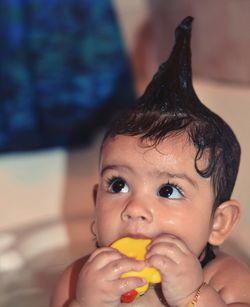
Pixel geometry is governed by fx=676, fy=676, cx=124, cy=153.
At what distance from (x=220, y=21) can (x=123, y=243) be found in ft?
3.50

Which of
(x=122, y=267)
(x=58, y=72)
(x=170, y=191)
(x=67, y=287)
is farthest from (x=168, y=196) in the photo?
(x=58, y=72)

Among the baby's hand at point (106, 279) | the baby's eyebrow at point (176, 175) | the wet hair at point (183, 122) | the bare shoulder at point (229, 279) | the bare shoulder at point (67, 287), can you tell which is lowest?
the bare shoulder at point (67, 287)

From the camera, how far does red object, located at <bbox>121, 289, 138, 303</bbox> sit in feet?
2.89

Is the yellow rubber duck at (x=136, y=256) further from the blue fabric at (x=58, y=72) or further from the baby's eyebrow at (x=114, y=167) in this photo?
the blue fabric at (x=58, y=72)

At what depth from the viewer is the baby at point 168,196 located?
34.6 inches

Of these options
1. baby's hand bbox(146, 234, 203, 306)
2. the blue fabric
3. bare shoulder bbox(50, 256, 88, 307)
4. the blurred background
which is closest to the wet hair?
baby's hand bbox(146, 234, 203, 306)

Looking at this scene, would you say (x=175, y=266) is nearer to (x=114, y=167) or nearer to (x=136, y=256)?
(x=136, y=256)

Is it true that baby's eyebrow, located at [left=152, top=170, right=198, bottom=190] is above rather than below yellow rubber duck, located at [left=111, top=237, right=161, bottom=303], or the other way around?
above

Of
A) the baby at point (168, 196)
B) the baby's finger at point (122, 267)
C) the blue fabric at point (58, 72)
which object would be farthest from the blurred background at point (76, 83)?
the baby's finger at point (122, 267)

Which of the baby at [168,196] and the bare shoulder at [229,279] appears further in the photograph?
the bare shoulder at [229,279]

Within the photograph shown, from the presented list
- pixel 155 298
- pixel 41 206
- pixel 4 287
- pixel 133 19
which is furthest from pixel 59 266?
pixel 133 19

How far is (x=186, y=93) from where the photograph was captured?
3.21ft

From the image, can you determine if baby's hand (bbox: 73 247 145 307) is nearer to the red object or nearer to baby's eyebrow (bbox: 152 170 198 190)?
the red object

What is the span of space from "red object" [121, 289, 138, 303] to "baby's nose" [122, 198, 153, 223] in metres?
Result: 0.10
